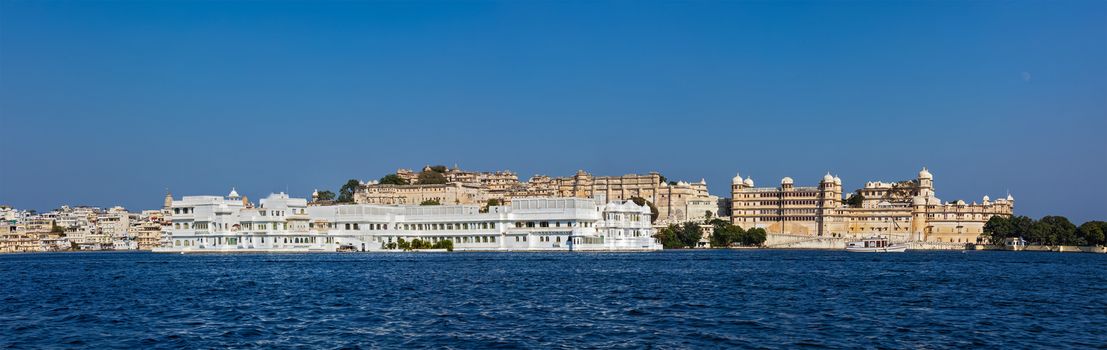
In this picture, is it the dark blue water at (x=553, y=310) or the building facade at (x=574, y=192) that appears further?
the building facade at (x=574, y=192)

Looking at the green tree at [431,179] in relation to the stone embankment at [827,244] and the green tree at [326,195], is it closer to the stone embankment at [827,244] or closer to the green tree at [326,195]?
the green tree at [326,195]

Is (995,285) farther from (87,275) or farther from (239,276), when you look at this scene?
(87,275)

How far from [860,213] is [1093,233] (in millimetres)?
29091

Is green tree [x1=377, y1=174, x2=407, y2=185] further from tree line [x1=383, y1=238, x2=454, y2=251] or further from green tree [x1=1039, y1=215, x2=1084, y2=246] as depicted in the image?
green tree [x1=1039, y1=215, x2=1084, y2=246]

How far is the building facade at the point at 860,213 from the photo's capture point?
A: 135m

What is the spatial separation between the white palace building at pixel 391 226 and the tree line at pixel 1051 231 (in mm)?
47846

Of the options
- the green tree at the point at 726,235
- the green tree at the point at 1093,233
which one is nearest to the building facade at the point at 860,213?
the green tree at the point at 726,235

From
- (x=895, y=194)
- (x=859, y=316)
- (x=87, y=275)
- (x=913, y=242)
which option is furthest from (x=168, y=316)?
(x=895, y=194)

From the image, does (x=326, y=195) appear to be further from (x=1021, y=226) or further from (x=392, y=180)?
(x=1021, y=226)

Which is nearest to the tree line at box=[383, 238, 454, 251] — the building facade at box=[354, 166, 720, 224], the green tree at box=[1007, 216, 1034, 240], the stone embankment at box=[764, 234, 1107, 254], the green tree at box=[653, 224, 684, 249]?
the green tree at box=[653, 224, 684, 249]

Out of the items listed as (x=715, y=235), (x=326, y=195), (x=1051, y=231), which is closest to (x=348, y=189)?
(x=326, y=195)

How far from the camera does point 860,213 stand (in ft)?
453

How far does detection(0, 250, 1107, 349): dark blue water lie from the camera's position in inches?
975

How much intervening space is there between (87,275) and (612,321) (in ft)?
116
